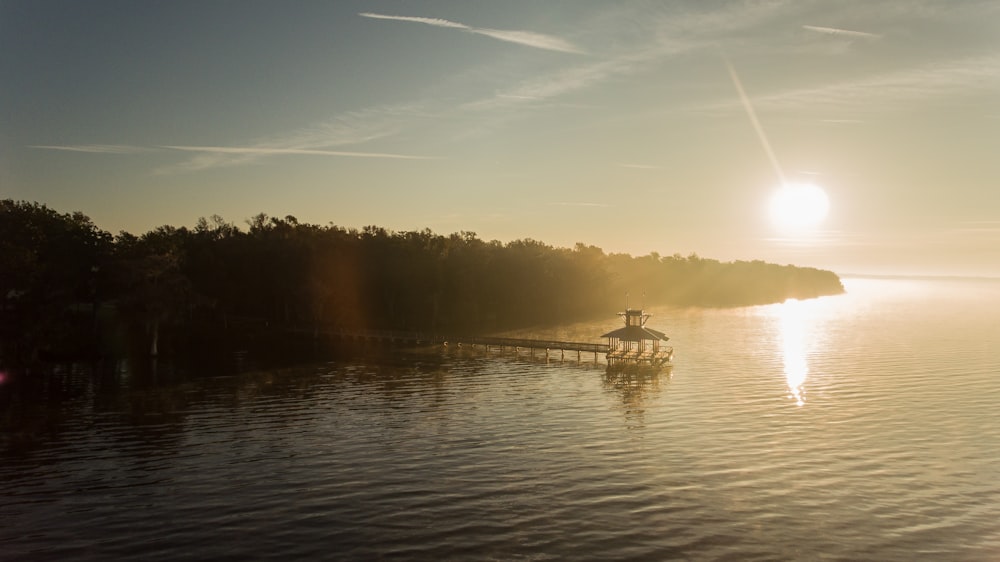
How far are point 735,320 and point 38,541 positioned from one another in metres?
145

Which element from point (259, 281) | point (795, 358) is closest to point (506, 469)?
point (795, 358)

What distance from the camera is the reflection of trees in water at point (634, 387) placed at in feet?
160

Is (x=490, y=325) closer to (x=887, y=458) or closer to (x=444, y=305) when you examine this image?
(x=444, y=305)

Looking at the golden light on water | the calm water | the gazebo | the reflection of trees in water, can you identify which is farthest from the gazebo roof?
the golden light on water

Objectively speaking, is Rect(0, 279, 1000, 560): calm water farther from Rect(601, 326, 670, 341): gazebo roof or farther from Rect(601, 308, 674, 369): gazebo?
Rect(601, 326, 670, 341): gazebo roof

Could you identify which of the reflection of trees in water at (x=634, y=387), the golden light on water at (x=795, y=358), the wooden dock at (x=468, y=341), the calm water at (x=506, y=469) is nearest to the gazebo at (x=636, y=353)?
the reflection of trees in water at (x=634, y=387)

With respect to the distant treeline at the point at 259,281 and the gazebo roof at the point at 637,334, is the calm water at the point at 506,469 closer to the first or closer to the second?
the gazebo roof at the point at 637,334

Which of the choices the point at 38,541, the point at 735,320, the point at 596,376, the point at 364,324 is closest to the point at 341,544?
the point at 38,541

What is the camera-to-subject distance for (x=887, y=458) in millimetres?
37719

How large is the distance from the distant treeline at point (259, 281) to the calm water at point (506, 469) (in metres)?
16.3

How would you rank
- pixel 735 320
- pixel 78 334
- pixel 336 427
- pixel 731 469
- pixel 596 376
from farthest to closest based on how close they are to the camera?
pixel 735 320 → pixel 78 334 → pixel 596 376 → pixel 336 427 → pixel 731 469

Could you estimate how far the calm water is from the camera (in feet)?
85.1

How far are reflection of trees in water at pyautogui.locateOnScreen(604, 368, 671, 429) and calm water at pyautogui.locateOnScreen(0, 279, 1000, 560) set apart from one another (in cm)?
35

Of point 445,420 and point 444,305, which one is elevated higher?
point 444,305
